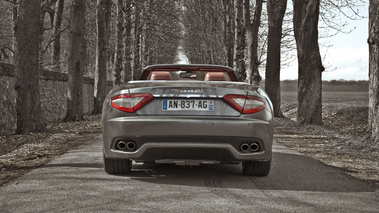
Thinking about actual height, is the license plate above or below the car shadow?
above

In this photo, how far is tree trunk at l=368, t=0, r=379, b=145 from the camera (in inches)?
404

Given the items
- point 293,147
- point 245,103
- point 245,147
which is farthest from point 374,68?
point 245,147

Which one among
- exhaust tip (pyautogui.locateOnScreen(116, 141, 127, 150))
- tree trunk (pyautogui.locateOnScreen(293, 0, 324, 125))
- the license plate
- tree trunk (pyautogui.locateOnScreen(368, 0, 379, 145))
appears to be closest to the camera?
the license plate

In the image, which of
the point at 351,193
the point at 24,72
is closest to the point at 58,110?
the point at 24,72

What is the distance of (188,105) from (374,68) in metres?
5.82

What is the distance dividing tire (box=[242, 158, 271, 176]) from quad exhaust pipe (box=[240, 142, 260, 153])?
0.47 meters

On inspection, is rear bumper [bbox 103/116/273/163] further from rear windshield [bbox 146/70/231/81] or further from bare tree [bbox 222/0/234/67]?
bare tree [bbox 222/0/234/67]

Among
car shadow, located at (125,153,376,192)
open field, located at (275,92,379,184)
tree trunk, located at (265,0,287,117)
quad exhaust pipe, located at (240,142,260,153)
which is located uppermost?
tree trunk, located at (265,0,287,117)

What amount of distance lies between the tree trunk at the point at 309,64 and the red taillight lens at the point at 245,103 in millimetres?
10416

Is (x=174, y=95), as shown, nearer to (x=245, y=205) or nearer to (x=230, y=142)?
(x=230, y=142)

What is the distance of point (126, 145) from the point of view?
6.08m

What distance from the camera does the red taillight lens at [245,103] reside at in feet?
19.8

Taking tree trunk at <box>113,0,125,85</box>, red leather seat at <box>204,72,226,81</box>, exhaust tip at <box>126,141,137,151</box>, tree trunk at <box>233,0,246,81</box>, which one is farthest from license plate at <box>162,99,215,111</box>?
tree trunk at <box>113,0,125,85</box>

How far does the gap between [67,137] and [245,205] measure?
8443 millimetres
